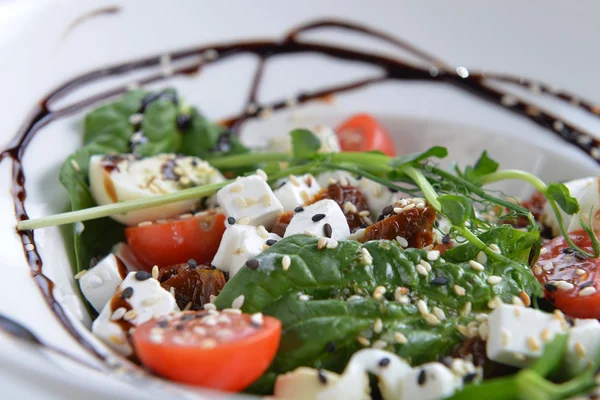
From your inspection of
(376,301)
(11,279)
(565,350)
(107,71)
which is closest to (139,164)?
(107,71)

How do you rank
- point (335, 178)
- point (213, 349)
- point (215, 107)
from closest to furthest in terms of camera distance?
point (213, 349), point (335, 178), point (215, 107)

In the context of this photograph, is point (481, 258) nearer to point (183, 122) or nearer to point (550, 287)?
point (550, 287)

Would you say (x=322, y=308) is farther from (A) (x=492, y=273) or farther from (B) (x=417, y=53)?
(B) (x=417, y=53)

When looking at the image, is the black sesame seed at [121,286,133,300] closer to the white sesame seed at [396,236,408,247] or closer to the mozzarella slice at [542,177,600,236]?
the white sesame seed at [396,236,408,247]

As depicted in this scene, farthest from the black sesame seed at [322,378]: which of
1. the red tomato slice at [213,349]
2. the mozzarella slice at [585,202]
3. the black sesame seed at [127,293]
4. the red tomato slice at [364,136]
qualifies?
the red tomato slice at [364,136]

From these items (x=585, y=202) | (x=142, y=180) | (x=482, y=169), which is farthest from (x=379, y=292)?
(x=142, y=180)

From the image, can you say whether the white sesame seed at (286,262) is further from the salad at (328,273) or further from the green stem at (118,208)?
the green stem at (118,208)
